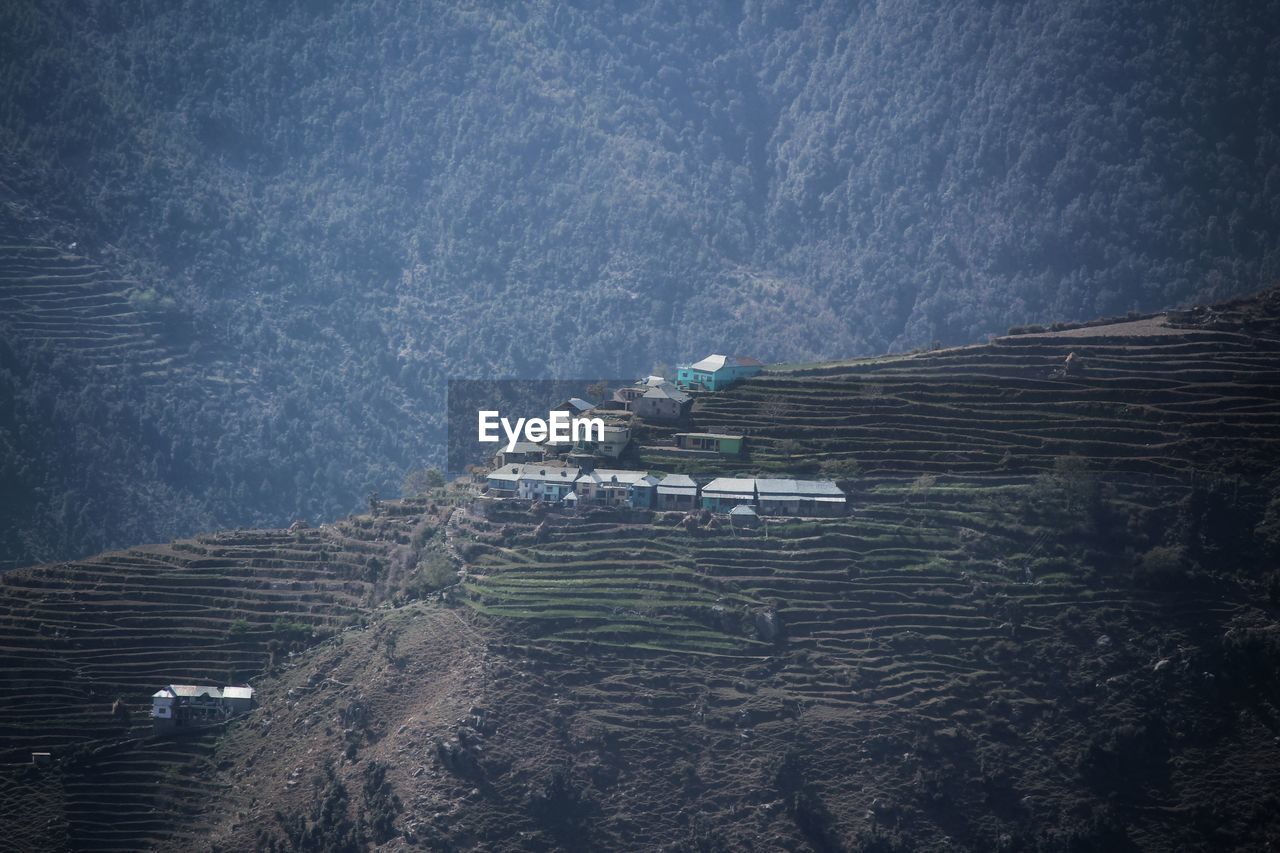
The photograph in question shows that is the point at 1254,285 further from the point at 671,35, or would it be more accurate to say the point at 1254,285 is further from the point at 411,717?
the point at 411,717

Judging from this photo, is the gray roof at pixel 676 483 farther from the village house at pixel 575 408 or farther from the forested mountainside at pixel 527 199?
the forested mountainside at pixel 527 199

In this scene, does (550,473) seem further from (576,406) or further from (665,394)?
(665,394)

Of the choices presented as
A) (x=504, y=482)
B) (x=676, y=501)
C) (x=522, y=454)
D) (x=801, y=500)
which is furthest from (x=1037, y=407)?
(x=504, y=482)

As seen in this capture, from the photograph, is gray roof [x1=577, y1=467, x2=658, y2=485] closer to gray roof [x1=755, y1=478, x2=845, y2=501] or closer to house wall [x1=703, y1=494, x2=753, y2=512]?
house wall [x1=703, y1=494, x2=753, y2=512]

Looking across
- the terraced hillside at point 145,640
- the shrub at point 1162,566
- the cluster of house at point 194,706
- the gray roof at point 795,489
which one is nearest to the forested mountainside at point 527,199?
the terraced hillside at point 145,640

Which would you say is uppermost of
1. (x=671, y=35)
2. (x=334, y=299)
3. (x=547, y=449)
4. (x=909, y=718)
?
(x=671, y=35)

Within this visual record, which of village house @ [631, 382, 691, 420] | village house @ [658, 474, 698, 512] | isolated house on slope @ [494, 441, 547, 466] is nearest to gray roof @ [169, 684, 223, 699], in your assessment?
isolated house on slope @ [494, 441, 547, 466]

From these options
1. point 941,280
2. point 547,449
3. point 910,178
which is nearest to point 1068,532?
point 547,449
